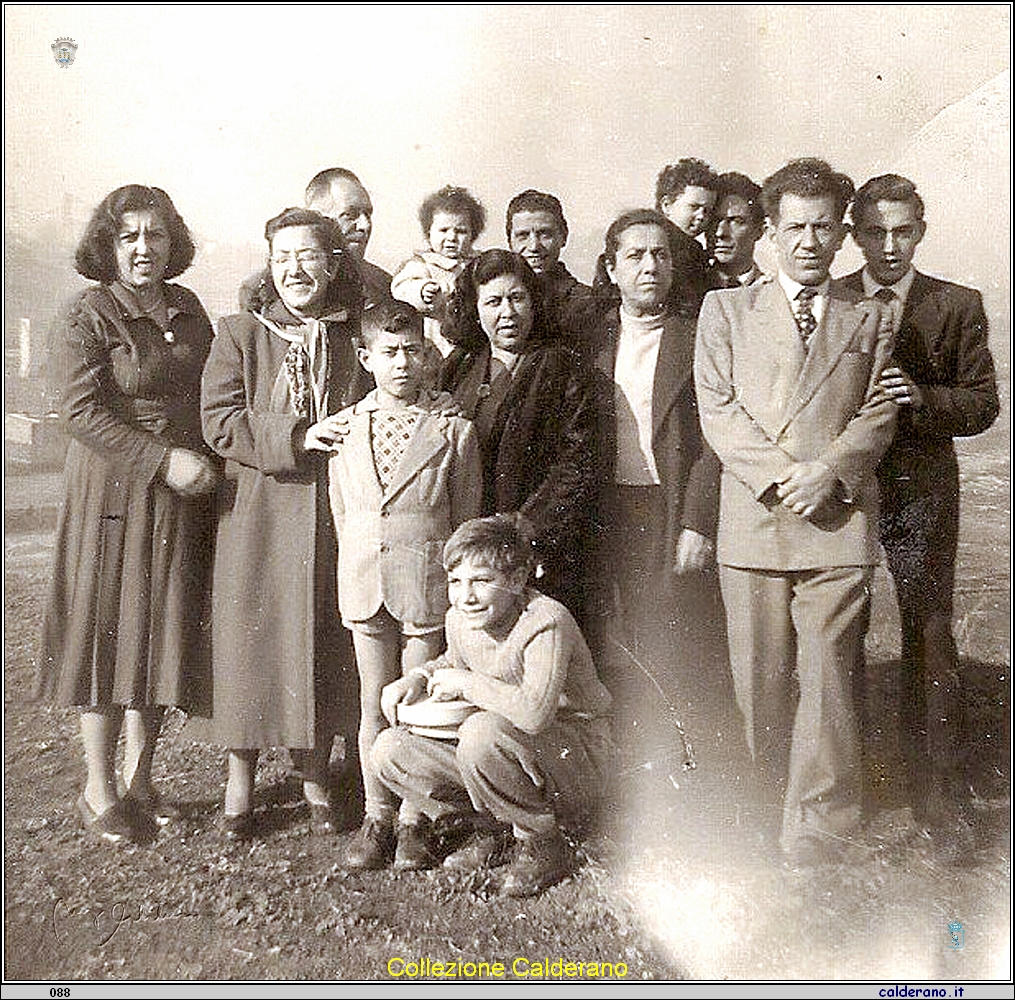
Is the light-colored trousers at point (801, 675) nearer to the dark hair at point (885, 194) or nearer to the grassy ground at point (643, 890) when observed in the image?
the grassy ground at point (643, 890)

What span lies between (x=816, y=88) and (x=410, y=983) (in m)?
2.41

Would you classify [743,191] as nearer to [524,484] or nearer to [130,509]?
[524,484]

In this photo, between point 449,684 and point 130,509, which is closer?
point 449,684

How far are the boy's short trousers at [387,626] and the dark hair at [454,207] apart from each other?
0.93 m

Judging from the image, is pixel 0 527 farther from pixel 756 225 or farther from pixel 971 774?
pixel 971 774

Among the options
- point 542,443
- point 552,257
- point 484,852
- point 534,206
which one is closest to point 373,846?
point 484,852

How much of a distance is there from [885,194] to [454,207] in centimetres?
104

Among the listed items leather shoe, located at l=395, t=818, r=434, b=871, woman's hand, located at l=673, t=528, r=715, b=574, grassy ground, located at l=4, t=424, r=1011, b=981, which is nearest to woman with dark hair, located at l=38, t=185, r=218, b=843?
grassy ground, located at l=4, t=424, r=1011, b=981

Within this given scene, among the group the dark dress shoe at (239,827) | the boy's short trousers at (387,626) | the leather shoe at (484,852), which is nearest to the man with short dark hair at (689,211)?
the boy's short trousers at (387,626)

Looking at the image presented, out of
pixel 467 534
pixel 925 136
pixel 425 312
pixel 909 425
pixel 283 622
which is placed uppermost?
pixel 925 136

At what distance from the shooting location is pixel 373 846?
2.61 m

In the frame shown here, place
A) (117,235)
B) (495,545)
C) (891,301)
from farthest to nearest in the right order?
(117,235) → (891,301) → (495,545)

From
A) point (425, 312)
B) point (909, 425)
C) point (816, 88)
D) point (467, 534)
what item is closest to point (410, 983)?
point (467, 534)

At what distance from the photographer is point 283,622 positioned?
263 cm
